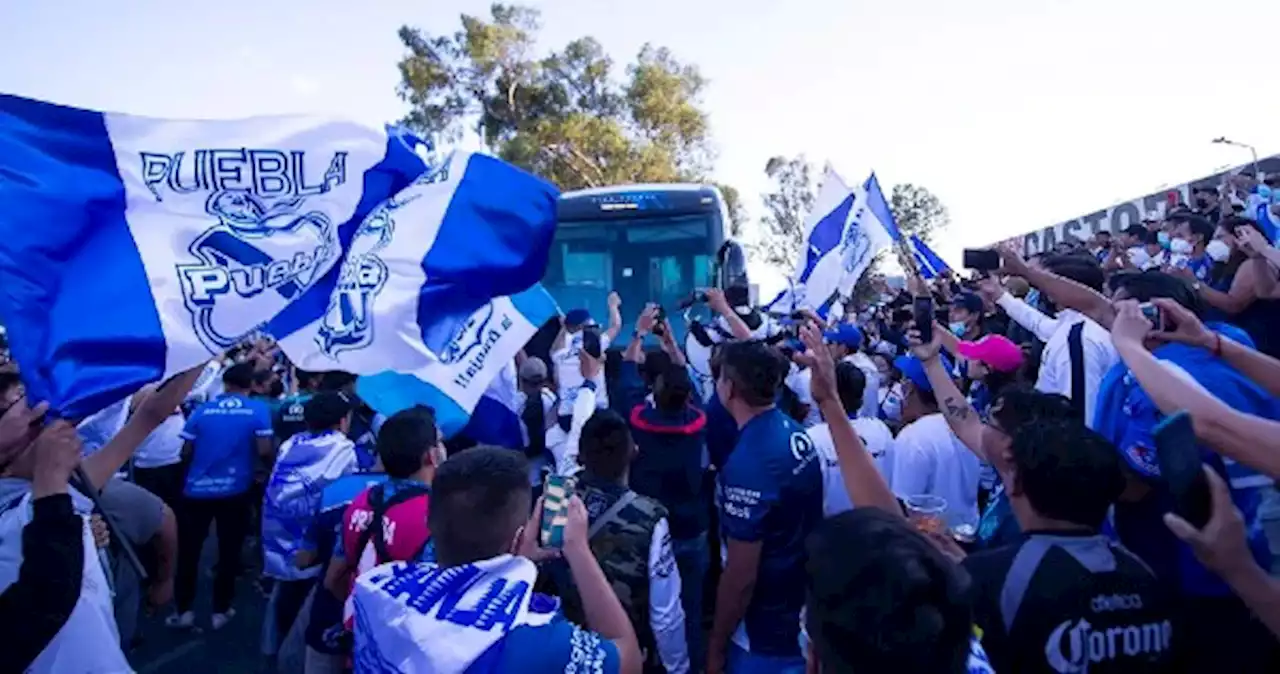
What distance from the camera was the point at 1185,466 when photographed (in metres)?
1.91

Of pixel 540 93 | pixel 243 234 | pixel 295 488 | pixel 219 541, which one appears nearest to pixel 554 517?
pixel 243 234

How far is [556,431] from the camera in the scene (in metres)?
6.00

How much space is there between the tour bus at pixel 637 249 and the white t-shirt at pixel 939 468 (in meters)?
7.35

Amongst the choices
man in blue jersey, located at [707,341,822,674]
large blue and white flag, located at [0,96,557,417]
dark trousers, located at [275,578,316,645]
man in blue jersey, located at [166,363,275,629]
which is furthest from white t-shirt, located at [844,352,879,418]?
man in blue jersey, located at [166,363,275,629]

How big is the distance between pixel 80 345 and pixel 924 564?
2.57 metres

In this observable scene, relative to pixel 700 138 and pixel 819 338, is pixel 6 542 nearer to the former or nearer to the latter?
pixel 819 338

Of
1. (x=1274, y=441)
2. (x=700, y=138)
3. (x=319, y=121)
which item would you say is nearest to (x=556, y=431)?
(x=319, y=121)

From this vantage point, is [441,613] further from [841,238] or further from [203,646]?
[841,238]

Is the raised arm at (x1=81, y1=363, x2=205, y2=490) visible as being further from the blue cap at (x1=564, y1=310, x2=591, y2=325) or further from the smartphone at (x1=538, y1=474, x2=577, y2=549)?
the blue cap at (x1=564, y1=310, x2=591, y2=325)

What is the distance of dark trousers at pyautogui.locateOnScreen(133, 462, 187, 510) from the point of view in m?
6.49

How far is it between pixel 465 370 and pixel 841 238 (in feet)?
15.7

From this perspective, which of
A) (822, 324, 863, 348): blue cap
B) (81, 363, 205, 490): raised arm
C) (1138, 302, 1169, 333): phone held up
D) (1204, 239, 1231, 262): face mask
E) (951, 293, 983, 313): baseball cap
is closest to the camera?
(1138, 302, 1169, 333): phone held up

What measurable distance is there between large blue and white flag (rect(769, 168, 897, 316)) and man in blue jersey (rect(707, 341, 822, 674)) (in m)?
4.06

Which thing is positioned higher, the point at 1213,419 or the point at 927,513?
the point at 1213,419
